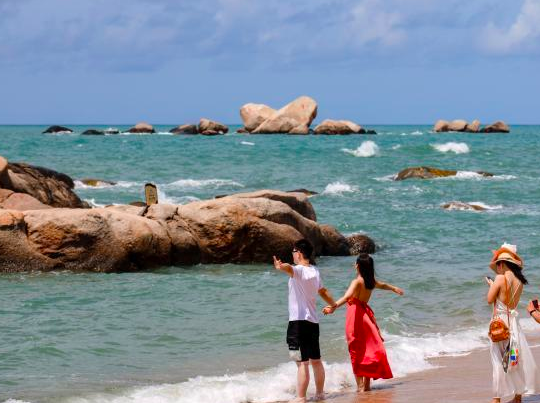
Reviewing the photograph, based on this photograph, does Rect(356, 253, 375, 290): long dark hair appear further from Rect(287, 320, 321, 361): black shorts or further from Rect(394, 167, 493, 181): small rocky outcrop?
Rect(394, 167, 493, 181): small rocky outcrop

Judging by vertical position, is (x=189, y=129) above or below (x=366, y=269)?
above

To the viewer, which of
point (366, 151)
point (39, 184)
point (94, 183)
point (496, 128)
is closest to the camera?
point (39, 184)

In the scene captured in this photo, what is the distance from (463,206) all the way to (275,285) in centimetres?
1339

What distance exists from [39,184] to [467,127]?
302ft

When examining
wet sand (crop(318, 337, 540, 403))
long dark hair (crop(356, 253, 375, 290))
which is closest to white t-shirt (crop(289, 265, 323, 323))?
long dark hair (crop(356, 253, 375, 290))

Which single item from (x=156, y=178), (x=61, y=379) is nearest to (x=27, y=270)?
(x=61, y=379)

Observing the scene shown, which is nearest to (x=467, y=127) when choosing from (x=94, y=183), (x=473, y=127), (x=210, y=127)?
(x=473, y=127)

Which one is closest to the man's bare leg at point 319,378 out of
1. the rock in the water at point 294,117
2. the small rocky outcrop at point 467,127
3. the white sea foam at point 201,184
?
the white sea foam at point 201,184

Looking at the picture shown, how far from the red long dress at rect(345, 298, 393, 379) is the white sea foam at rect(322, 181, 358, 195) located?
23.5m

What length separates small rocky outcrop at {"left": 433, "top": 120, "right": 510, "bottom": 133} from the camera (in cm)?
10616

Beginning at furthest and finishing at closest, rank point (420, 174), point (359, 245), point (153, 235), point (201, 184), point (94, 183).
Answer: point (420, 174) → point (201, 184) → point (94, 183) → point (359, 245) → point (153, 235)

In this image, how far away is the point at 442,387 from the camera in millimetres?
8703

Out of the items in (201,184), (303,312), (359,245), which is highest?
(201,184)

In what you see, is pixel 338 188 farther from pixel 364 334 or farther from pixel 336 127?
pixel 336 127
